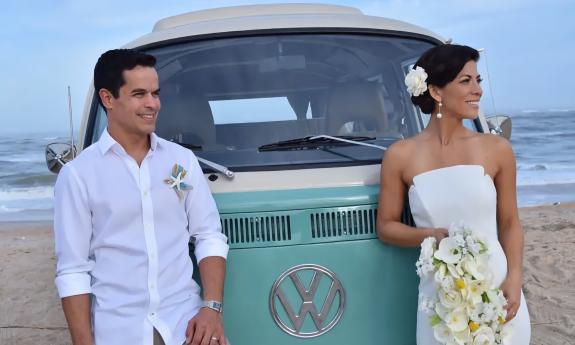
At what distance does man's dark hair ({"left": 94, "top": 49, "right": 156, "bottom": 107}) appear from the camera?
3014 mm

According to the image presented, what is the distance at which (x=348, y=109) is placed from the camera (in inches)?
155

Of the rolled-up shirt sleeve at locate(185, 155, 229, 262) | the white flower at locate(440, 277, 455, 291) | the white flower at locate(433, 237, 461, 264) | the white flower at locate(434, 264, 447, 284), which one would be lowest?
the white flower at locate(440, 277, 455, 291)

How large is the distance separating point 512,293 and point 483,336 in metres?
0.33

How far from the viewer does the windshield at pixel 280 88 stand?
3.81m

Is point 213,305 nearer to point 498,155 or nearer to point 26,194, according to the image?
point 498,155

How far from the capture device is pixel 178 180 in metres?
3.03

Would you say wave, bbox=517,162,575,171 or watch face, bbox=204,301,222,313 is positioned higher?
watch face, bbox=204,301,222,313

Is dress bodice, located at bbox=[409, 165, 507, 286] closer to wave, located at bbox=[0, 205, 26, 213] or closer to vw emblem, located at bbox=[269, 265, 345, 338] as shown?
vw emblem, located at bbox=[269, 265, 345, 338]

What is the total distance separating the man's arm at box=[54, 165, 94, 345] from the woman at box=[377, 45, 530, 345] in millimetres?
1165

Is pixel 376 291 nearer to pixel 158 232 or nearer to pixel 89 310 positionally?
pixel 158 232

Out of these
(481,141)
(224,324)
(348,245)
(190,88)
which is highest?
(190,88)

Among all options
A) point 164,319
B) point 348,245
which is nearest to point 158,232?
point 164,319

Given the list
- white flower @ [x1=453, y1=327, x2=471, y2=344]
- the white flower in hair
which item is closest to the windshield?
the white flower in hair

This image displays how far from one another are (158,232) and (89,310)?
0.37 m
